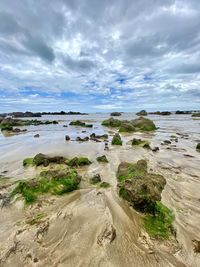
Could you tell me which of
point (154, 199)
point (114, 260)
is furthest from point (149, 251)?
point (154, 199)

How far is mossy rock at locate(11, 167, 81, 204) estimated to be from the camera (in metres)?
5.77

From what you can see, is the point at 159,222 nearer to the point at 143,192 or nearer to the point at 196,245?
the point at 143,192

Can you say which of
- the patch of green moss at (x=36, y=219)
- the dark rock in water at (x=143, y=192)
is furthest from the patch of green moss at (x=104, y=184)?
the patch of green moss at (x=36, y=219)

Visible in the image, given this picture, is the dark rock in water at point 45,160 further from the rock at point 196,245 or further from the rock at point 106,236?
the rock at point 196,245

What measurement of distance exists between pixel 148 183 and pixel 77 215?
1.73m

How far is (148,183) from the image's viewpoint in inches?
199

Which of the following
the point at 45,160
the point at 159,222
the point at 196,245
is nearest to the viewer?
the point at 196,245

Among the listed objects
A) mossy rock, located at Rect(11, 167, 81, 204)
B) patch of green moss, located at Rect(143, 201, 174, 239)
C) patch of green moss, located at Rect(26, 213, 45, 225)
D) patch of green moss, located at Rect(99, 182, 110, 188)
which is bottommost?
patch of green moss, located at Rect(99, 182, 110, 188)

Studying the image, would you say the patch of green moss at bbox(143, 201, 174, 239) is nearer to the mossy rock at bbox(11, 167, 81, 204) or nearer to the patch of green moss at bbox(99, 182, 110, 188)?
the patch of green moss at bbox(99, 182, 110, 188)

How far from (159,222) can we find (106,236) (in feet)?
4.09

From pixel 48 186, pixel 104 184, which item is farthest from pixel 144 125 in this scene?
pixel 48 186

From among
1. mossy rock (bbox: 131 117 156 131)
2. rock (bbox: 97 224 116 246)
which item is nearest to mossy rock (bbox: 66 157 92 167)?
rock (bbox: 97 224 116 246)

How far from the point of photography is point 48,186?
20.0ft

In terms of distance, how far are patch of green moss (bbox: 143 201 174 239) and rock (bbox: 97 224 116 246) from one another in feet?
2.35
